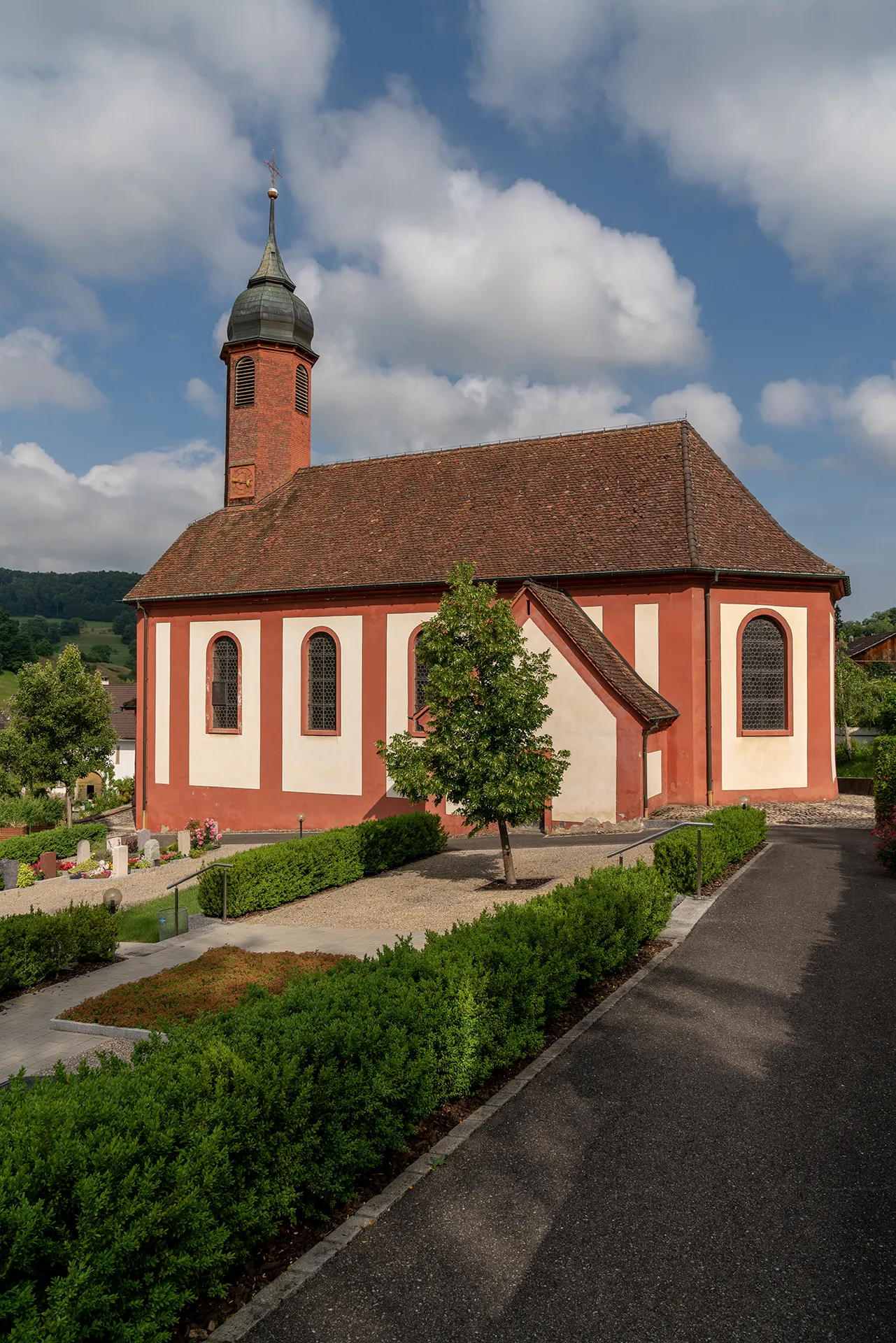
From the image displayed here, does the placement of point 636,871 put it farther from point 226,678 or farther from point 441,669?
point 226,678

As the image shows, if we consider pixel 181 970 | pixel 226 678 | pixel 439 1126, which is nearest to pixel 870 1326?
pixel 439 1126

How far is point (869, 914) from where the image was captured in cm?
1217

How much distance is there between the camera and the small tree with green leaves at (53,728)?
3428 cm

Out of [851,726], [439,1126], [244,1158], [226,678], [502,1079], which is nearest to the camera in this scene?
[244,1158]

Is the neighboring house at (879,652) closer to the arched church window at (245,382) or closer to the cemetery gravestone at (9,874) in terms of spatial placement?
the arched church window at (245,382)

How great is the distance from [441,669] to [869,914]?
7663 millimetres

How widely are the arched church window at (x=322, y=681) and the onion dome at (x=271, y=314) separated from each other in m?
12.3

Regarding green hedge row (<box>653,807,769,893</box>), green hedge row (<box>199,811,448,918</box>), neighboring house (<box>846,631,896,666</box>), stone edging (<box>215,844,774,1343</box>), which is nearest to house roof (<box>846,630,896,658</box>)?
neighboring house (<box>846,631,896,666</box>)

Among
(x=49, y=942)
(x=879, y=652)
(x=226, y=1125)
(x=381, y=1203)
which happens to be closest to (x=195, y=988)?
(x=49, y=942)

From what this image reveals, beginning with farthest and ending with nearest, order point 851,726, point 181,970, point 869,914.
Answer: point 851,726 < point 869,914 < point 181,970

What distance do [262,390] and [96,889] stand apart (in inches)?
749

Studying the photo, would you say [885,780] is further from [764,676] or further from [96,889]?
[96,889]

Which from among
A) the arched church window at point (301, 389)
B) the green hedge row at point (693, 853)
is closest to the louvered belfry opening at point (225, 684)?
the arched church window at point (301, 389)

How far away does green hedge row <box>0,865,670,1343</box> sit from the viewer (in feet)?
12.2
